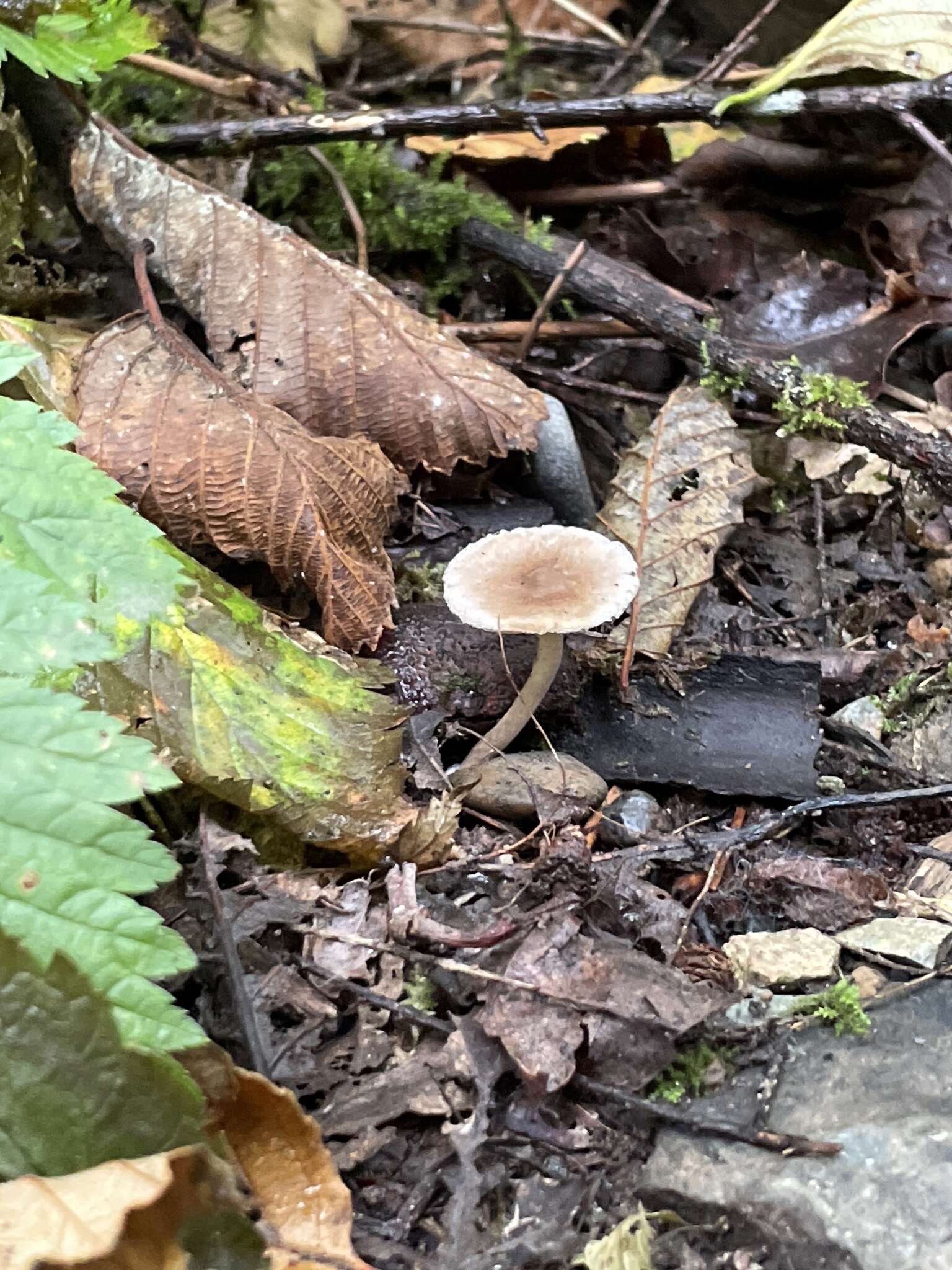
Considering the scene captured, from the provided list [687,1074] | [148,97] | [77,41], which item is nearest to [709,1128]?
A: [687,1074]

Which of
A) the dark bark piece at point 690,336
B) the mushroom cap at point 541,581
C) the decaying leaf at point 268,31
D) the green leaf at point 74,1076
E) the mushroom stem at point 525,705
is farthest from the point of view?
the decaying leaf at point 268,31

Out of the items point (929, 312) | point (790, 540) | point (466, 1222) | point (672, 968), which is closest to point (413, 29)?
point (929, 312)

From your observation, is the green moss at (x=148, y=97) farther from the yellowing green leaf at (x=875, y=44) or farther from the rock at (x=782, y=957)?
the rock at (x=782, y=957)

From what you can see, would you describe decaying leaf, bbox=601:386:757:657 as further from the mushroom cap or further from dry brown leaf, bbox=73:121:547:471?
dry brown leaf, bbox=73:121:547:471

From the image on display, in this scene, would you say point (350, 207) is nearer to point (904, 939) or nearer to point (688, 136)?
point (688, 136)

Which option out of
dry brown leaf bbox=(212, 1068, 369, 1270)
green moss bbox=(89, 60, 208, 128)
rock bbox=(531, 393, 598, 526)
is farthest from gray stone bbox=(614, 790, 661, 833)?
green moss bbox=(89, 60, 208, 128)

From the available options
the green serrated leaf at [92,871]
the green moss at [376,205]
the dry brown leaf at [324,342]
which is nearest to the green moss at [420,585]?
the dry brown leaf at [324,342]
